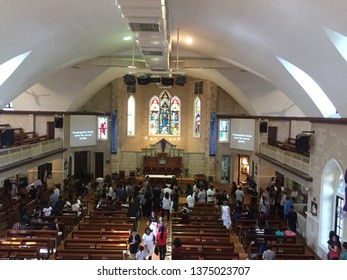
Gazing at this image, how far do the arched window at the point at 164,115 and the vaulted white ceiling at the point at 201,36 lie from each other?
9.70 m

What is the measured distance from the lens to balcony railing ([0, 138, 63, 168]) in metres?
15.5

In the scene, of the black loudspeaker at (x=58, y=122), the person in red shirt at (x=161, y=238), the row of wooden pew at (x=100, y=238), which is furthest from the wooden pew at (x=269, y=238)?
the black loudspeaker at (x=58, y=122)

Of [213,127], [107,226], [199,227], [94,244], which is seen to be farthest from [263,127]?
[94,244]

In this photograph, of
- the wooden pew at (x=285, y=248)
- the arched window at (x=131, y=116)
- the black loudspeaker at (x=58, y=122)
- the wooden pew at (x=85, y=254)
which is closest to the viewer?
the wooden pew at (x=85, y=254)

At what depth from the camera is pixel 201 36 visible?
14.9 meters

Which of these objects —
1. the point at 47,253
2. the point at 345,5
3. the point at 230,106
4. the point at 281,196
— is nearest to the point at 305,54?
the point at 345,5

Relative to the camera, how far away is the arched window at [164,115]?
2986 centimetres

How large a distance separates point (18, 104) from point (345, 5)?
20851 mm

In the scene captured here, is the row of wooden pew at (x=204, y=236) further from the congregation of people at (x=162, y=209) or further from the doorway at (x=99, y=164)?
the doorway at (x=99, y=164)

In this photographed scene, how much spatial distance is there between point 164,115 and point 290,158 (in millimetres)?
14547

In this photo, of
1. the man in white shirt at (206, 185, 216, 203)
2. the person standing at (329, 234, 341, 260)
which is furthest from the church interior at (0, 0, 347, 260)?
the person standing at (329, 234, 341, 260)

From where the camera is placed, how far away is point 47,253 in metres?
11.0

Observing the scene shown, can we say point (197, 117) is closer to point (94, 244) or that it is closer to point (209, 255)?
point (94, 244)

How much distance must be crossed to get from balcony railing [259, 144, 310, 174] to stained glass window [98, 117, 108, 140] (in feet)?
39.3
